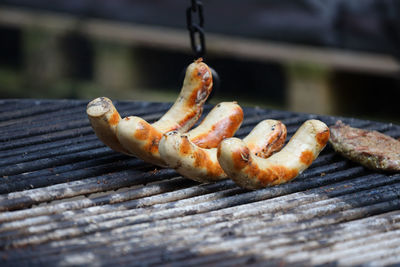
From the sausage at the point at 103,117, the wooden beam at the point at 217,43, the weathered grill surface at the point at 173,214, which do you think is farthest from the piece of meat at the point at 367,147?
the wooden beam at the point at 217,43

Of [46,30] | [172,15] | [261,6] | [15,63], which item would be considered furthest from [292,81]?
[15,63]

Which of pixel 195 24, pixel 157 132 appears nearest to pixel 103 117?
pixel 157 132

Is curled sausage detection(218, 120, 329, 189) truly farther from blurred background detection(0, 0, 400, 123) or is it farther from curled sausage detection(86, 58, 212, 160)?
blurred background detection(0, 0, 400, 123)

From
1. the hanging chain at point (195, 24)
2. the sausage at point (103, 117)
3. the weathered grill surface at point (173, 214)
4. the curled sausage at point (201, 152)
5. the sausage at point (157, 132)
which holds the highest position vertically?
the hanging chain at point (195, 24)

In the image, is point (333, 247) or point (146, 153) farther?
point (146, 153)

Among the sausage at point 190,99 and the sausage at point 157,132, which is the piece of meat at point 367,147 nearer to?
the sausage at point 157,132

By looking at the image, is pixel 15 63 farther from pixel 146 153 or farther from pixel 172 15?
pixel 146 153

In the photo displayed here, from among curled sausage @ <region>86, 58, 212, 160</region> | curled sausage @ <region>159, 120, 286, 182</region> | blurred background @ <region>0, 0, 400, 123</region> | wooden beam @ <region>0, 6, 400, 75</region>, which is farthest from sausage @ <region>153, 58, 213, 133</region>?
wooden beam @ <region>0, 6, 400, 75</region>
